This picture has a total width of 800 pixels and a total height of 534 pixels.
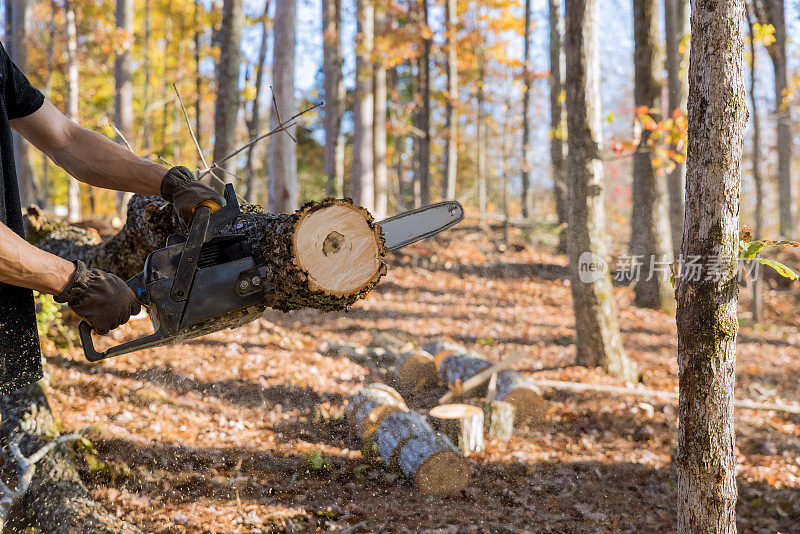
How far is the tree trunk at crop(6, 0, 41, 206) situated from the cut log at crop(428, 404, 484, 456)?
10075 mm

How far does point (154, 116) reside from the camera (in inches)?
936

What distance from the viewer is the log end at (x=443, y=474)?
3678mm

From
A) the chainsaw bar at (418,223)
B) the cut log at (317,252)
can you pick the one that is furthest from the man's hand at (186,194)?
the chainsaw bar at (418,223)

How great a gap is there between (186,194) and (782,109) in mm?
13367

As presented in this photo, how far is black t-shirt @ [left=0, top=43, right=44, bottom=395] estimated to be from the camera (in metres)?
2.04

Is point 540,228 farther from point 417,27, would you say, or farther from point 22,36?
point 22,36

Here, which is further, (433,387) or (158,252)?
(433,387)

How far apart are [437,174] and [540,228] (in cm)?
1498

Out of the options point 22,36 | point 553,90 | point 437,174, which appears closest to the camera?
point 22,36

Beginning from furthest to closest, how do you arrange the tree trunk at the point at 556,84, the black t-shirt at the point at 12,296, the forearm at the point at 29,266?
1. the tree trunk at the point at 556,84
2. the black t-shirt at the point at 12,296
3. the forearm at the point at 29,266

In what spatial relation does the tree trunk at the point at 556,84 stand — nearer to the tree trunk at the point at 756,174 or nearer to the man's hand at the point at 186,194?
the tree trunk at the point at 756,174

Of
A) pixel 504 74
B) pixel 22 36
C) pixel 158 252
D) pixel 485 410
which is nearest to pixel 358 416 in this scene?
pixel 485 410

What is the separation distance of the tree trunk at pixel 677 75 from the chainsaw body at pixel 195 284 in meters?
7.67

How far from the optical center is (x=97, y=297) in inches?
74.5
